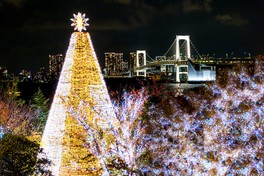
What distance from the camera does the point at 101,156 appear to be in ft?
25.0

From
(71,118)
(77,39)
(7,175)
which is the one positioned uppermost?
(77,39)

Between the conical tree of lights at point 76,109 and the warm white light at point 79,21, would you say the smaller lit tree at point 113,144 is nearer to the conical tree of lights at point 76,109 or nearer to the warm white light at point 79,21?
the conical tree of lights at point 76,109

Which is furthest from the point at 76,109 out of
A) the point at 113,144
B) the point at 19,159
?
the point at 19,159

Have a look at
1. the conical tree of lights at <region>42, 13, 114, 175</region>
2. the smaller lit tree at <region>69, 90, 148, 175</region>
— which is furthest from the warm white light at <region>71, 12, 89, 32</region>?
the smaller lit tree at <region>69, 90, 148, 175</region>

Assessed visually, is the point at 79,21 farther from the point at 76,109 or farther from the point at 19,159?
the point at 19,159

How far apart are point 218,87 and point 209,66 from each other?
24.4 m

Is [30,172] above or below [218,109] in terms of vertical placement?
below

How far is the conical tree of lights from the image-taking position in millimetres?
8008

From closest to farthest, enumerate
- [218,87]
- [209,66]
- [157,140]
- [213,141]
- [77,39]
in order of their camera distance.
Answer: [77,39]
[213,141]
[157,140]
[218,87]
[209,66]

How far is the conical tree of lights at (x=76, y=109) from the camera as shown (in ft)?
26.3

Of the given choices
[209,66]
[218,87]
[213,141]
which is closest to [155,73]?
[209,66]

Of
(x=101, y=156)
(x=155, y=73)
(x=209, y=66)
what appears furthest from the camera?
(x=155, y=73)

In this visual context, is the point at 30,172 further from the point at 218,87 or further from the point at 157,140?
the point at 218,87

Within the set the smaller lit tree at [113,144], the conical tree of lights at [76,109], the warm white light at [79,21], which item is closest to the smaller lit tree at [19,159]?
the conical tree of lights at [76,109]
